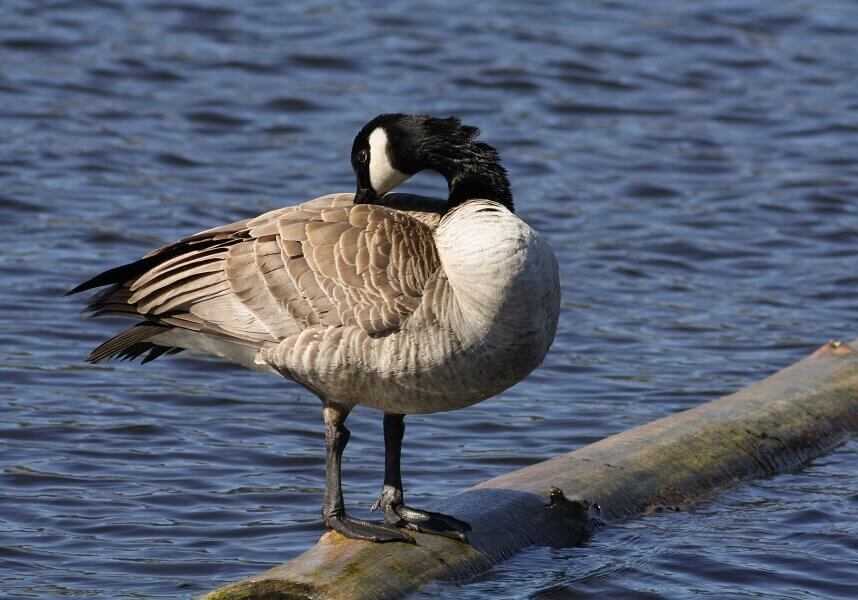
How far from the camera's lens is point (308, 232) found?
691 cm

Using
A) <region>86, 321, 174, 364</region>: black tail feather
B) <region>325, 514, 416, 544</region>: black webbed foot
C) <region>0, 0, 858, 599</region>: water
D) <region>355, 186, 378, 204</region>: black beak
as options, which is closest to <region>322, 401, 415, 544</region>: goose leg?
<region>325, 514, 416, 544</region>: black webbed foot

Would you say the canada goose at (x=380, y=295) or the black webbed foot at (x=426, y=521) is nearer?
the canada goose at (x=380, y=295)

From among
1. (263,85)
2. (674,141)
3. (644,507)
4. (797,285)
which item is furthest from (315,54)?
(644,507)

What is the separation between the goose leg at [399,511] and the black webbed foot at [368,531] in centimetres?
11

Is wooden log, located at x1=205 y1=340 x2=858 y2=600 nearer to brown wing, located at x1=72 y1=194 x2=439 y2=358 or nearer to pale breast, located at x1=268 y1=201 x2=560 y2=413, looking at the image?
pale breast, located at x1=268 y1=201 x2=560 y2=413

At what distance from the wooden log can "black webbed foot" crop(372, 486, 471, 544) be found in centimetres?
5

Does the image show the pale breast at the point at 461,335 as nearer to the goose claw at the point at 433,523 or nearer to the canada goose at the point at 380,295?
Result: the canada goose at the point at 380,295

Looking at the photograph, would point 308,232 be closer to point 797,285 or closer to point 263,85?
point 797,285

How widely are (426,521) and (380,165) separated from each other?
173 centimetres

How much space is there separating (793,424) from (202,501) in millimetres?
3332

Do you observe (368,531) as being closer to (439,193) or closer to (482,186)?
(482,186)

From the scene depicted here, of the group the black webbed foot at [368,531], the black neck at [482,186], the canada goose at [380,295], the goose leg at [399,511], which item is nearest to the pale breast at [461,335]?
the canada goose at [380,295]

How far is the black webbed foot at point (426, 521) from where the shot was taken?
6.56 metres

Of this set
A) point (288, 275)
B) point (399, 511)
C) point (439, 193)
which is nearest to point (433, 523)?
point (399, 511)
